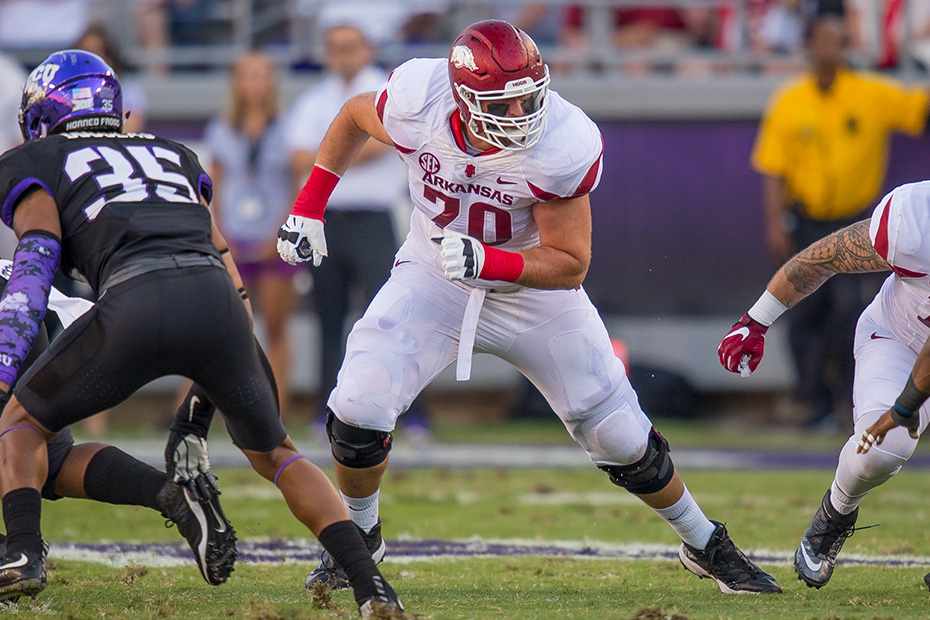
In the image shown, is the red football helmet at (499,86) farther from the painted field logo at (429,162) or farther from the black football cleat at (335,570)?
the black football cleat at (335,570)

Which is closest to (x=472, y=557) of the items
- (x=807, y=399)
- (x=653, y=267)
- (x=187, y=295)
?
(x=187, y=295)

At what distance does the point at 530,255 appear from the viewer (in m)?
3.39

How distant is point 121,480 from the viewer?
3.52 m

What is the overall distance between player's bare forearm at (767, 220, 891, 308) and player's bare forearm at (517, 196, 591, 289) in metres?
0.74

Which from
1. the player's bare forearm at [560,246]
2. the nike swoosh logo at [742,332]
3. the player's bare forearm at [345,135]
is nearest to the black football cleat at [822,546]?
the nike swoosh logo at [742,332]

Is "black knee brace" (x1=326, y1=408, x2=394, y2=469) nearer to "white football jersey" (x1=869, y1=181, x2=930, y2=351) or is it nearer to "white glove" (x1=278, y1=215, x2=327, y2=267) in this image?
"white glove" (x1=278, y1=215, x2=327, y2=267)

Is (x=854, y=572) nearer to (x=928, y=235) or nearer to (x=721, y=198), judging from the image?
(x=928, y=235)

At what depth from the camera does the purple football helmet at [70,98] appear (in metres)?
3.35

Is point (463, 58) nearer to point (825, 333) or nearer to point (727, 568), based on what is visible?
point (727, 568)

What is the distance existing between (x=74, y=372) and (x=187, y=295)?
0.34 meters

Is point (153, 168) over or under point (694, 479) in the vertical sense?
over

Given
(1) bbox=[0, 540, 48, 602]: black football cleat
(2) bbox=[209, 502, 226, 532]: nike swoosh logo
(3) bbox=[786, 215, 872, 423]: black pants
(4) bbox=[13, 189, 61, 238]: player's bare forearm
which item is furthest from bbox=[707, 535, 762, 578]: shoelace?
(3) bbox=[786, 215, 872, 423]: black pants

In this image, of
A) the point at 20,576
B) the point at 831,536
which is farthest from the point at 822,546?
the point at 20,576

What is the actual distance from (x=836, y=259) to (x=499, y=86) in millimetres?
1183
